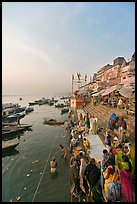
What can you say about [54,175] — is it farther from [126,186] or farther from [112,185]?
[126,186]

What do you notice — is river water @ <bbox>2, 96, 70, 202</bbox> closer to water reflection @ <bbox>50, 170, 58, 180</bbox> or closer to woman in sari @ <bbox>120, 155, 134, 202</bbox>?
water reflection @ <bbox>50, 170, 58, 180</bbox>

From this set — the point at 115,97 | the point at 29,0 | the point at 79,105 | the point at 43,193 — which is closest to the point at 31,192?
the point at 43,193

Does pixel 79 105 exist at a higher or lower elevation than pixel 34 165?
higher

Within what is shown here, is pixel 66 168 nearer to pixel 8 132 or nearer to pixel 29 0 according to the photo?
pixel 29 0

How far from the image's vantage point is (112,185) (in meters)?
5.11

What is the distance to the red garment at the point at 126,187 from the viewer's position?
489cm

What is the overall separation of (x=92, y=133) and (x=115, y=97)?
11.6 m

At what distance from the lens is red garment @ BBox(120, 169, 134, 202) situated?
489 centimetres

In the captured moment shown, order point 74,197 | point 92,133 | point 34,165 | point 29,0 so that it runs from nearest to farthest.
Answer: point 29,0 < point 74,197 < point 34,165 < point 92,133

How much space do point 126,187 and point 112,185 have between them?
478mm

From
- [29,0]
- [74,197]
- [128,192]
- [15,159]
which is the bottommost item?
[15,159]

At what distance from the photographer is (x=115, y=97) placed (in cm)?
2284

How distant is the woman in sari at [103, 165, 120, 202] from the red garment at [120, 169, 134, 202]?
178 mm

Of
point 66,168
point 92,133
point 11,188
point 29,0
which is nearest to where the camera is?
point 29,0
